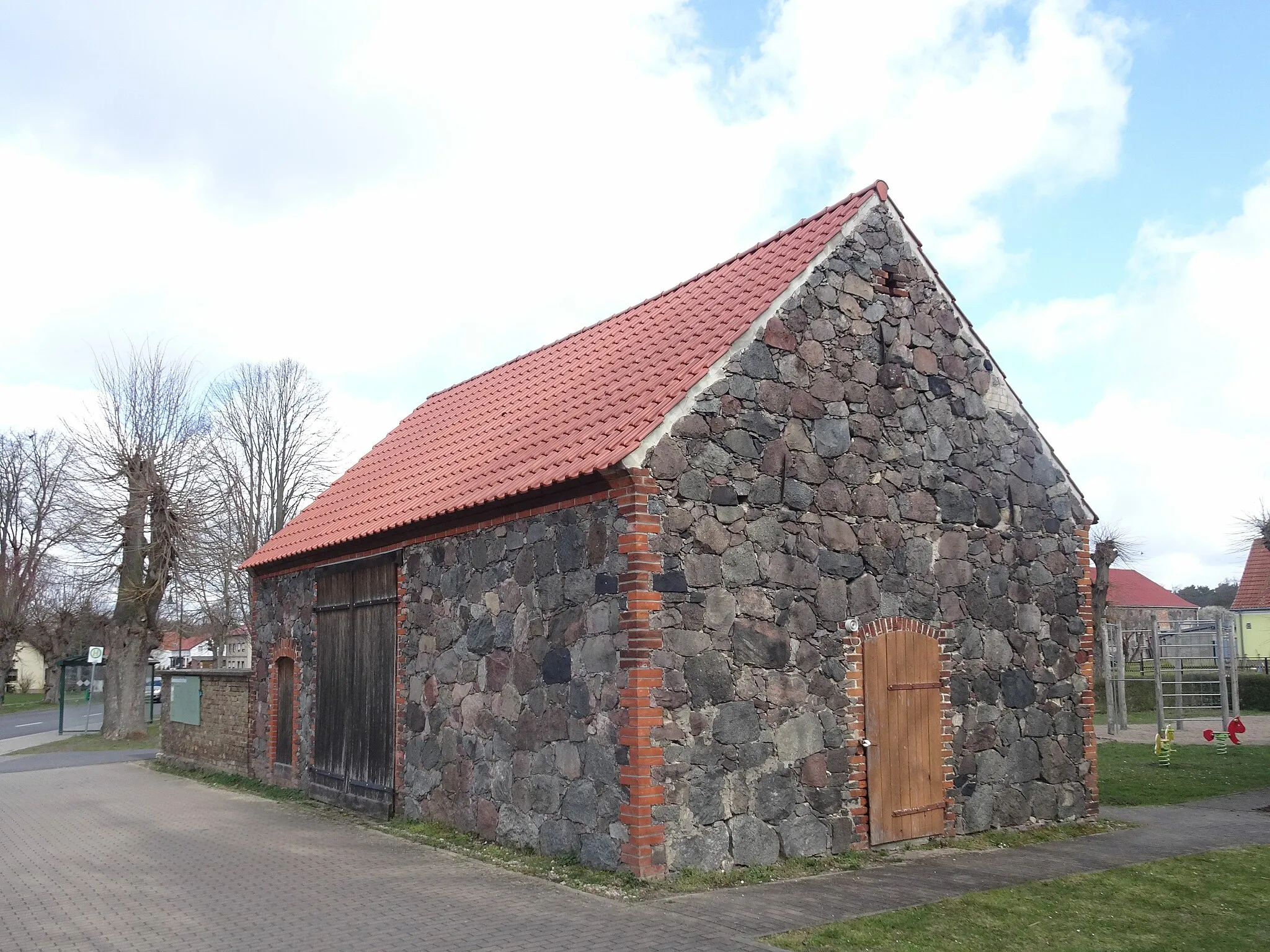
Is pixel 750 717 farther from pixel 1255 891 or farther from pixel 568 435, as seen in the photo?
pixel 1255 891

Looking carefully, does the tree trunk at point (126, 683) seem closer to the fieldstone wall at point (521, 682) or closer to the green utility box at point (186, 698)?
the green utility box at point (186, 698)

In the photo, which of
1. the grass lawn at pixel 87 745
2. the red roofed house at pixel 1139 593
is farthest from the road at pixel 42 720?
the red roofed house at pixel 1139 593

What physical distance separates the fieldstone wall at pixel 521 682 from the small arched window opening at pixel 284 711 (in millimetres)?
3871

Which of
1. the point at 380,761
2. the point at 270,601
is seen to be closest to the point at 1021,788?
the point at 380,761

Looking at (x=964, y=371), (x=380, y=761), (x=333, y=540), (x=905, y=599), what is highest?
(x=964, y=371)

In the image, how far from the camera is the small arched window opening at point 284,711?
49.2 feet

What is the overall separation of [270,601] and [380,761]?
15.1 feet

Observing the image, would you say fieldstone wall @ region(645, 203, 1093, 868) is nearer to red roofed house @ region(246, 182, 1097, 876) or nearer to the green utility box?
red roofed house @ region(246, 182, 1097, 876)

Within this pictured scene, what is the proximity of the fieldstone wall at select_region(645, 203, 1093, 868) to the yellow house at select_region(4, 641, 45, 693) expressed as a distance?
Answer: 57.9m

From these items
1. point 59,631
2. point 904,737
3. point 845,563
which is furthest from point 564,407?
point 59,631

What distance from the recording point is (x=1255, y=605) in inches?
1689

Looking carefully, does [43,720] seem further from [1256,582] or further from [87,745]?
[1256,582]

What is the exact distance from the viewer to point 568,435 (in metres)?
10.3

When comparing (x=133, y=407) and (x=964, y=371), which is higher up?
(x=133, y=407)
